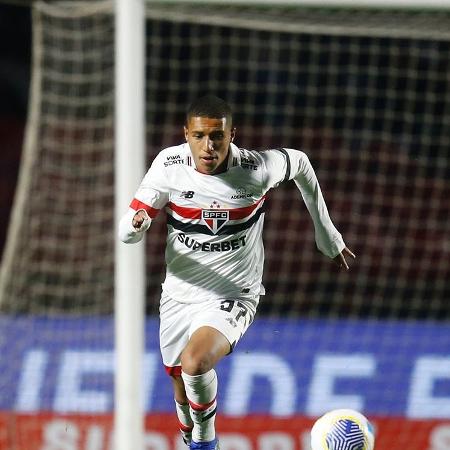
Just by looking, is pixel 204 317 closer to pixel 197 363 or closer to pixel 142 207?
pixel 197 363

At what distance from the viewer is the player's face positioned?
256cm

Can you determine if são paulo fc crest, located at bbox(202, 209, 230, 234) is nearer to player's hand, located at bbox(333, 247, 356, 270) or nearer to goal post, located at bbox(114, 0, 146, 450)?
player's hand, located at bbox(333, 247, 356, 270)

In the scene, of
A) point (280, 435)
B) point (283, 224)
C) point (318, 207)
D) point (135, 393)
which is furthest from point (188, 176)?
point (283, 224)

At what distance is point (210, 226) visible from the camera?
2785mm

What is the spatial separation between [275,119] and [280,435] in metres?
2.86

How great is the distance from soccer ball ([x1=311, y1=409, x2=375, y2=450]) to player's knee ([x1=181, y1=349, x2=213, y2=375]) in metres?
0.35

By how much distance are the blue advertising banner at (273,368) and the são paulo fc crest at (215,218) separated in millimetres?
3726

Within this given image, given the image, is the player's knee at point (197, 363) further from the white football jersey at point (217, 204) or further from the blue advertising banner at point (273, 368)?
the blue advertising banner at point (273, 368)

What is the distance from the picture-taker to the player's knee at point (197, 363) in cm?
294

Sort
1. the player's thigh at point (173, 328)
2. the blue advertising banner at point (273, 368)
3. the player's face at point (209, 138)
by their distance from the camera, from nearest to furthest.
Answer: the player's face at point (209, 138) < the player's thigh at point (173, 328) < the blue advertising banner at point (273, 368)

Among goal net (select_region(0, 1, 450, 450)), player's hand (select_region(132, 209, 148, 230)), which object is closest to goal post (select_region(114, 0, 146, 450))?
goal net (select_region(0, 1, 450, 450))

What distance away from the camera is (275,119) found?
8625mm

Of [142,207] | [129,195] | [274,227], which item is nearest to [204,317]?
[142,207]

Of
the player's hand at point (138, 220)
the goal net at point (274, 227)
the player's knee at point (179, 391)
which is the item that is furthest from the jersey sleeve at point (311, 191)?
the goal net at point (274, 227)
